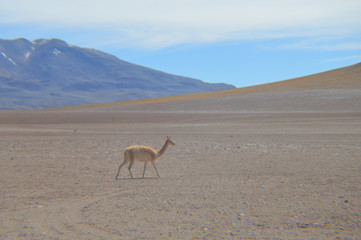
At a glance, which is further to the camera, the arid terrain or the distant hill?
the distant hill

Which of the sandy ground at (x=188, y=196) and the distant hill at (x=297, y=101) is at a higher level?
the distant hill at (x=297, y=101)

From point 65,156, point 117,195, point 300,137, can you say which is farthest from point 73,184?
point 300,137

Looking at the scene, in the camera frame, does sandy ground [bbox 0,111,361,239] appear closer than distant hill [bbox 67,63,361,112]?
Yes

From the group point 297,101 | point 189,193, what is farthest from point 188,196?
point 297,101

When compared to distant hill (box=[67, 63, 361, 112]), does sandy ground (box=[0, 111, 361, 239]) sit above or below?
below

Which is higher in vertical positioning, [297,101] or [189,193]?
[297,101]

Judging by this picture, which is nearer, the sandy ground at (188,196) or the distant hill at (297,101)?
the sandy ground at (188,196)

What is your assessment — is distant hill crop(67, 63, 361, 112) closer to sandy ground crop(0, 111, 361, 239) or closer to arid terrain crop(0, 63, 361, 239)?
arid terrain crop(0, 63, 361, 239)

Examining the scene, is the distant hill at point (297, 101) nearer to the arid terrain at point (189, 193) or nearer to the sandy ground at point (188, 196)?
the arid terrain at point (189, 193)

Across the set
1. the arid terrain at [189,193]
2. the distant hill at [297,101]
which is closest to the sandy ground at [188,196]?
the arid terrain at [189,193]

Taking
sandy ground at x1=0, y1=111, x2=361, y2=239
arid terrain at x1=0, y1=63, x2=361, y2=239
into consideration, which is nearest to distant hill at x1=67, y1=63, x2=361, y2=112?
arid terrain at x1=0, y1=63, x2=361, y2=239

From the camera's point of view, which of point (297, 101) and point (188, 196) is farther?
point (297, 101)

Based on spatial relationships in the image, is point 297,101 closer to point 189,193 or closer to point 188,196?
point 189,193

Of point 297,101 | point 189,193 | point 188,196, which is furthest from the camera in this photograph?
point 297,101
